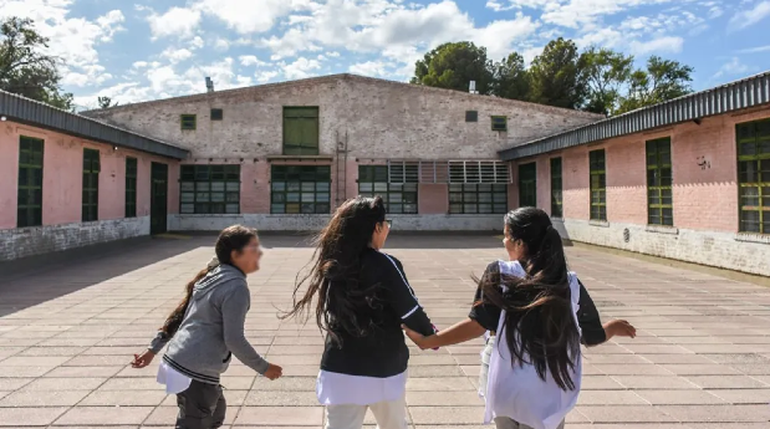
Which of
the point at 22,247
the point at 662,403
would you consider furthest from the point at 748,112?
the point at 22,247

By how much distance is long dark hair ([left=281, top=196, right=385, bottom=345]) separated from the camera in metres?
1.90

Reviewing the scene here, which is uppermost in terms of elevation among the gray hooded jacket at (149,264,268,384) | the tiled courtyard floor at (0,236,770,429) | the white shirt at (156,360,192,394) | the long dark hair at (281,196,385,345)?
the long dark hair at (281,196,385,345)

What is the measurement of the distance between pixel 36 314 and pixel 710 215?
11.5 meters

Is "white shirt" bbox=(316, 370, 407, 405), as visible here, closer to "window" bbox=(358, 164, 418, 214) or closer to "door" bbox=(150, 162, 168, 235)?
"door" bbox=(150, 162, 168, 235)

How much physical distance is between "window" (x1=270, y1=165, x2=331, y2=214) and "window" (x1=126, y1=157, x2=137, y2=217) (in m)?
5.17

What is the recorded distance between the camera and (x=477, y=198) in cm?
2003

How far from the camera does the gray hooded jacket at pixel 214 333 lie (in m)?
2.20

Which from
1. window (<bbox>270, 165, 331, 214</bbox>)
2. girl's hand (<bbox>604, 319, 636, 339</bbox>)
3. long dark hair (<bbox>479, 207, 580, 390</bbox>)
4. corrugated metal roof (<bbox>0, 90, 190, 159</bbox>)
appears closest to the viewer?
long dark hair (<bbox>479, 207, 580, 390</bbox>)

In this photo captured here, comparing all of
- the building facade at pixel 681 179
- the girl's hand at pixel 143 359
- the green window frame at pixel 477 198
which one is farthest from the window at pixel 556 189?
the girl's hand at pixel 143 359

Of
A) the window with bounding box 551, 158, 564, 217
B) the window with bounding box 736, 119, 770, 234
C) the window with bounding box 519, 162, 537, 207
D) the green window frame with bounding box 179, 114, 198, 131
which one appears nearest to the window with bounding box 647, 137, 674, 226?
the window with bounding box 736, 119, 770, 234

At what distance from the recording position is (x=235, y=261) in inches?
91.9

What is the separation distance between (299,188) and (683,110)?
1379cm

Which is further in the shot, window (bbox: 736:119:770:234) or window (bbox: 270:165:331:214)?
window (bbox: 270:165:331:214)

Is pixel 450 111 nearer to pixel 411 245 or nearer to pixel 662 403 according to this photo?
pixel 411 245
